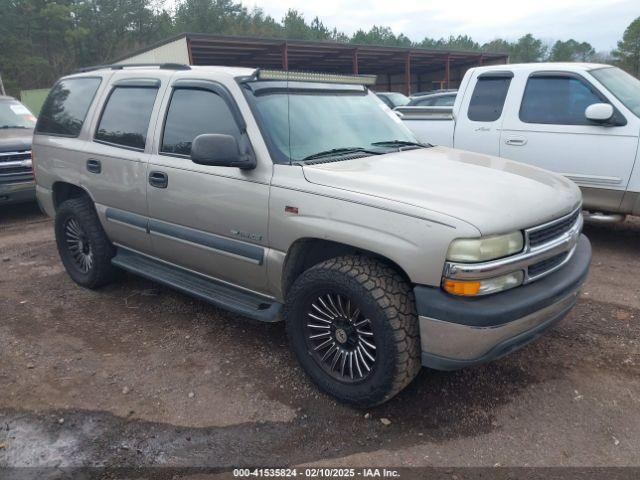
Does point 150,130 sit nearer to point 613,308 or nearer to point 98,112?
point 98,112

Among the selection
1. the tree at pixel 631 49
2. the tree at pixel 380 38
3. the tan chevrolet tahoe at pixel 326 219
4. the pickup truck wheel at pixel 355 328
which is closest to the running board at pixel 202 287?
the tan chevrolet tahoe at pixel 326 219

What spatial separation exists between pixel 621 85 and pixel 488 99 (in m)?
1.35

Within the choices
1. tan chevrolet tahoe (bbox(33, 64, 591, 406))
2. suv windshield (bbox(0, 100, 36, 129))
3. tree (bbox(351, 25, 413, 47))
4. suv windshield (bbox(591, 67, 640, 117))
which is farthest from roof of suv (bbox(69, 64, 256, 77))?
tree (bbox(351, 25, 413, 47))

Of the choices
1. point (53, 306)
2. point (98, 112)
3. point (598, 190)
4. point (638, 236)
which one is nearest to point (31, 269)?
point (53, 306)

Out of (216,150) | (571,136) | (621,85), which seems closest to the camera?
(216,150)

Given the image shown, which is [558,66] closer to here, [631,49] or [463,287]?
[463,287]

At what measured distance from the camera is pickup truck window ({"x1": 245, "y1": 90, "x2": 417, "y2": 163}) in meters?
3.36

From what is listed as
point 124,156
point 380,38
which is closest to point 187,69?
point 124,156

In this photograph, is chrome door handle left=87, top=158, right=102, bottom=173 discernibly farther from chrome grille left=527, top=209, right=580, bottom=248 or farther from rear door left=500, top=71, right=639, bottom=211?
rear door left=500, top=71, right=639, bottom=211

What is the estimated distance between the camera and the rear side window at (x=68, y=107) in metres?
4.71

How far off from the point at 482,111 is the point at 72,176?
447 centimetres

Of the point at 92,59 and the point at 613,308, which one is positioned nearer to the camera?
the point at 613,308

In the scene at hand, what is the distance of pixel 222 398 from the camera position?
10.6 feet

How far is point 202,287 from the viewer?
383 cm
